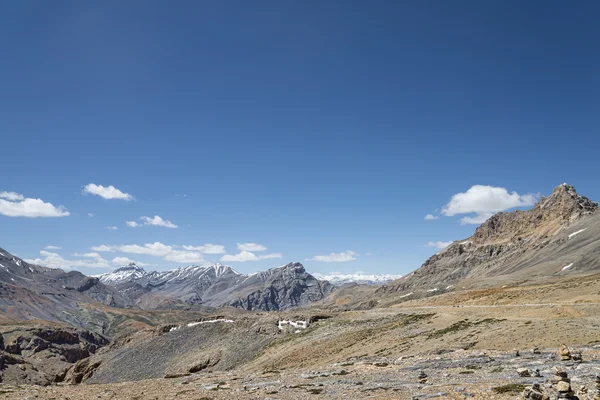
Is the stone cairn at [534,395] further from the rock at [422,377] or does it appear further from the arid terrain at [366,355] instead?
the rock at [422,377]

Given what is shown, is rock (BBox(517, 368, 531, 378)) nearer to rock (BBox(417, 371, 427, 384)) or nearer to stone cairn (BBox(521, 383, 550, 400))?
rock (BBox(417, 371, 427, 384))

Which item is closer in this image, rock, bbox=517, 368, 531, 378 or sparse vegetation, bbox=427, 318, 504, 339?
rock, bbox=517, 368, 531, 378

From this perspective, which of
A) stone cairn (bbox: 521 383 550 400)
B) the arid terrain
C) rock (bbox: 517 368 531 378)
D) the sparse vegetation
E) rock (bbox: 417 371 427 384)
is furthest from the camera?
the sparse vegetation

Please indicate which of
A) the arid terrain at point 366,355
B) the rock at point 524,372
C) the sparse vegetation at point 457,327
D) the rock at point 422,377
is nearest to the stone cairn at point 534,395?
the arid terrain at point 366,355

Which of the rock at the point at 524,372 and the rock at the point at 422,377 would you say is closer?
the rock at the point at 524,372

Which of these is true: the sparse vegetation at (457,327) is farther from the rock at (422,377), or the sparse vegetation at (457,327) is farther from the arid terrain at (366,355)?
the rock at (422,377)

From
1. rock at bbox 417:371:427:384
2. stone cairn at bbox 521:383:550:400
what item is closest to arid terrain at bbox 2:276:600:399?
rock at bbox 417:371:427:384

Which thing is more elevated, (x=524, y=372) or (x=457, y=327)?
(x=457, y=327)

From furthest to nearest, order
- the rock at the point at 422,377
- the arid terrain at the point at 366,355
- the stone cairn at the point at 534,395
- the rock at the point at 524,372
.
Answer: the rock at the point at 422,377
the arid terrain at the point at 366,355
the rock at the point at 524,372
the stone cairn at the point at 534,395

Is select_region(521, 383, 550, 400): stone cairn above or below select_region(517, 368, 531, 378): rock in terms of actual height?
above

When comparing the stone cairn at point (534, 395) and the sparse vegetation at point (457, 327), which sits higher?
the stone cairn at point (534, 395)

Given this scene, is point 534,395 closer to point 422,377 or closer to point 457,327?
point 422,377

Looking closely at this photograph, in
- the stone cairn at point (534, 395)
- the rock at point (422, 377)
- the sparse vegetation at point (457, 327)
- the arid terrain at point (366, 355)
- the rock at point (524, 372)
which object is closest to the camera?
the stone cairn at point (534, 395)

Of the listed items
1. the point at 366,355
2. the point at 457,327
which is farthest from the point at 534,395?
the point at 457,327
